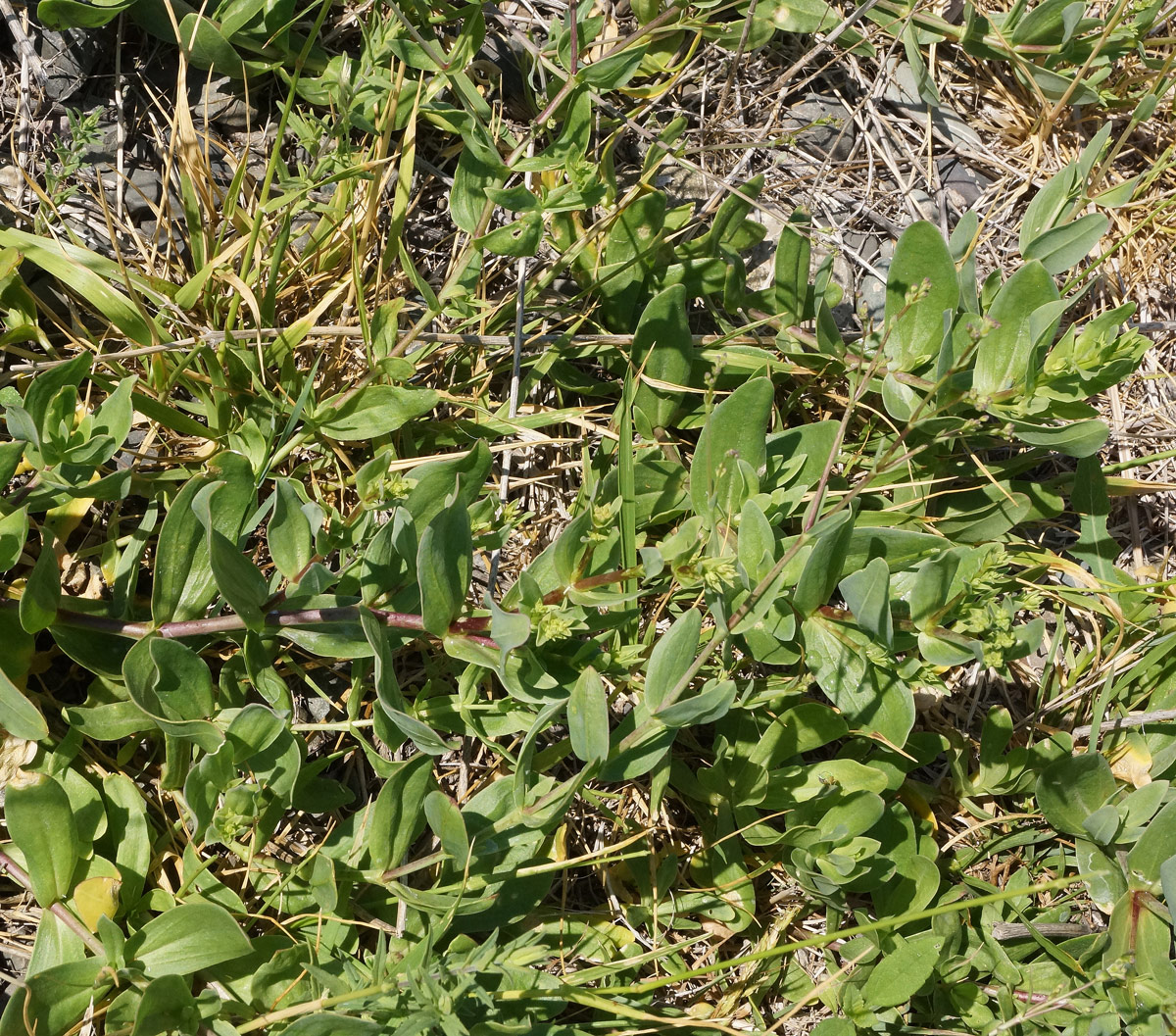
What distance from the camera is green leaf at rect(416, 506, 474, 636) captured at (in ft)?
6.66

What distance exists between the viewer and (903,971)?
8.17ft

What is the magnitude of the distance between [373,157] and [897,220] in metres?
1.68

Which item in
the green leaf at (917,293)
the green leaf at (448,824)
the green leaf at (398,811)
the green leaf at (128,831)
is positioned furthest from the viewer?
the green leaf at (917,293)

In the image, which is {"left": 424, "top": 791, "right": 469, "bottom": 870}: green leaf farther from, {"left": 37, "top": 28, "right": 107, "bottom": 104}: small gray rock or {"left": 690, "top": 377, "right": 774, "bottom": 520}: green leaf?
{"left": 37, "top": 28, "right": 107, "bottom": 104}: small gray rock

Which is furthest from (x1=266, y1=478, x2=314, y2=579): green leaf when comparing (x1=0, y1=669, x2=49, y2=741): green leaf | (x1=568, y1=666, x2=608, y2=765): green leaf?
(x1=568, y1=666, x2=608, y2=765): green leaf

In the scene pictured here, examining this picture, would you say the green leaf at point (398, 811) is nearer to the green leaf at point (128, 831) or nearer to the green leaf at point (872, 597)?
the green leaf at point (128, 831)

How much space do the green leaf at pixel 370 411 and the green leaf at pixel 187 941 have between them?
113cm

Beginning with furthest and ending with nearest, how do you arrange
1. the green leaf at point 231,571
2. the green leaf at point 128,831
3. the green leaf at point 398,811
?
the green leaf at point 128,831, the green leaf at point 398,811, the green leaf at point 231,571

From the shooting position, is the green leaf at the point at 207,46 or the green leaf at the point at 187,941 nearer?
the green leaf at the point at 187,941

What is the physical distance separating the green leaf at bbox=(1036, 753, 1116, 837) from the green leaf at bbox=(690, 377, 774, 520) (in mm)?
1137

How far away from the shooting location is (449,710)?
7.89 ft

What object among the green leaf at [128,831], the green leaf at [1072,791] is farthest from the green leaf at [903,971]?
the green leaf at [128,831]

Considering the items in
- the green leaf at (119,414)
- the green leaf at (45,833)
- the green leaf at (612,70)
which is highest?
the green leaf at (612,70)

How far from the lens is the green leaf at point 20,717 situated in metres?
2.08
